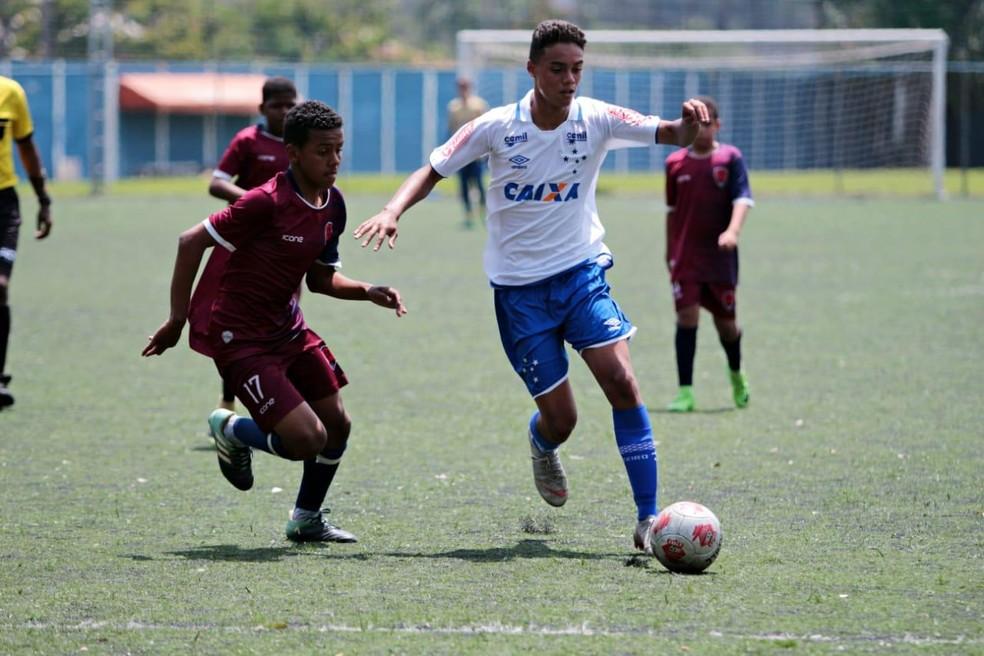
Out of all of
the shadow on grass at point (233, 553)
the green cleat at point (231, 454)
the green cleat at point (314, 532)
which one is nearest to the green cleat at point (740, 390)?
the green cleat at point (314, 532)

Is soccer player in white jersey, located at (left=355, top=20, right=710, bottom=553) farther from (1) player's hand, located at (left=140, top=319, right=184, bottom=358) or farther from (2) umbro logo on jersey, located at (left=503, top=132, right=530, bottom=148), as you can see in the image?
(1) player's hand, located at (left=140, top=319, right=184, bottom=358)

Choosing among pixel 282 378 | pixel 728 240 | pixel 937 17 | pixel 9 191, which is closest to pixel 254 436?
pixel 282 378

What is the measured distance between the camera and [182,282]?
5871 mm

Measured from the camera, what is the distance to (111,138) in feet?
137

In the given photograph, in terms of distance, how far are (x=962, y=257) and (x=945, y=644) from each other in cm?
1541

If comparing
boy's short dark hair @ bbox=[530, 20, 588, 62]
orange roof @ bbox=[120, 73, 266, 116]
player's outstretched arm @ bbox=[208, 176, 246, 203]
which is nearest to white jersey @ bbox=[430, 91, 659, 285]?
boy's short dark hair @ bbox=[530, 20, 588, 62]

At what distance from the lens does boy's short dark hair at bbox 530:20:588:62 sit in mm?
6027

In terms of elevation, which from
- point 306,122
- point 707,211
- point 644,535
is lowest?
point 644,535

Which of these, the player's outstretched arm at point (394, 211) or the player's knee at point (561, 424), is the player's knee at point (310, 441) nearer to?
the player's outstretched arm at point (394, 211)

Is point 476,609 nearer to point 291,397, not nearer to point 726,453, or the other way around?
point 291,397

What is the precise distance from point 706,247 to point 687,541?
15.0 feet

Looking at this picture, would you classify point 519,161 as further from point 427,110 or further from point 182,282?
point 427,110

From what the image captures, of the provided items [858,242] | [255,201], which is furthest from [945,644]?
[858,242]

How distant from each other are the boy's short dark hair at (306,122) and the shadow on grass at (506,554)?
1.71 meters
